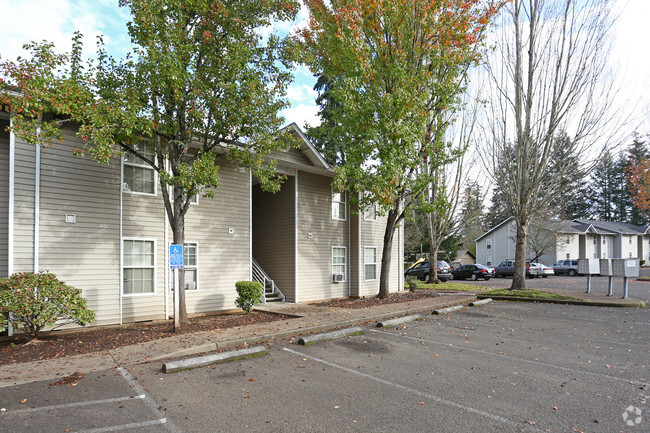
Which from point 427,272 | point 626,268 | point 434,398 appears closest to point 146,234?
point 434,398

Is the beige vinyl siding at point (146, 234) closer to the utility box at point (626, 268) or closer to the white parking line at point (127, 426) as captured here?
the white parking line at point (127, 426)

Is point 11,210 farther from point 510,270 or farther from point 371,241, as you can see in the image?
point 510,270

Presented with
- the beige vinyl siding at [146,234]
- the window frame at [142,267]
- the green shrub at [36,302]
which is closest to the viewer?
the green shrub at [36,302]

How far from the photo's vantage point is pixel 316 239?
50.0 ft

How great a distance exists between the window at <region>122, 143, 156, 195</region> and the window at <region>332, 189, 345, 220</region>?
→ 7.38 meters

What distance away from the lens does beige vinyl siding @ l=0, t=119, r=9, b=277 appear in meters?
8.59

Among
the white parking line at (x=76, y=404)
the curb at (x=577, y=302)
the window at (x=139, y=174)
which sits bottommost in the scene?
the curb at (x=577, y=302)

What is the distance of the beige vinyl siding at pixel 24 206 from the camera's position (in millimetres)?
8617

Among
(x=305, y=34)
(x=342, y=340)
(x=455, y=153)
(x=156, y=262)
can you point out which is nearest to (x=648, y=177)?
(x=455, y=153)

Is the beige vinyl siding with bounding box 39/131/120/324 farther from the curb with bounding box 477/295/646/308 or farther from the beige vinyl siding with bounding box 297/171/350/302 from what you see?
the curb with bounding box 477/295/646/308

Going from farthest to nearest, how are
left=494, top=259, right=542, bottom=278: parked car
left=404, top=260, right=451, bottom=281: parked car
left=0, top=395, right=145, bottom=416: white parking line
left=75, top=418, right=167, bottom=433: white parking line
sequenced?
left=494, top=259, right=542, bottom=278: parked car, left=404, top=260, right=451, bottom=281: parked car, left=0, top=395, right=145, bottom=416: white parking line, left=75, top=418, right=167, bottom=433: white parking line

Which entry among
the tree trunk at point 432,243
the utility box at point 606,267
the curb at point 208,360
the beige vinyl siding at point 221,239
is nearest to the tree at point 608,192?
the tree trunk at point 432,243

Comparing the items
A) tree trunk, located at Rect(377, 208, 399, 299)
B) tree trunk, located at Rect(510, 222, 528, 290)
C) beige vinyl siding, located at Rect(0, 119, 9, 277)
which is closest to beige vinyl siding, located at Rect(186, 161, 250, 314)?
beige vinyl siding, located at Rect(0, 119, 9, 277)

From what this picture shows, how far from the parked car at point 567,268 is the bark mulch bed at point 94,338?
33875 millimetres
